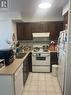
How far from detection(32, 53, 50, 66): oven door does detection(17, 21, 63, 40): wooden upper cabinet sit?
0.96 m

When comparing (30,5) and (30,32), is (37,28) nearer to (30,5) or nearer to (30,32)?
(30,32)

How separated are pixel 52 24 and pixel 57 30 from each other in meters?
0.35

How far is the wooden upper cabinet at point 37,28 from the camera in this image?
567 cm

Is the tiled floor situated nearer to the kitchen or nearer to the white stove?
the kitchen

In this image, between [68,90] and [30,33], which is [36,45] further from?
[68,90]

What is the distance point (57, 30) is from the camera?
5.66 meters

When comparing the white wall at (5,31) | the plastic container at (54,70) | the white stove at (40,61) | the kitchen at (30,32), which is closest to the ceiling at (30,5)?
the kitchen at (30,32)

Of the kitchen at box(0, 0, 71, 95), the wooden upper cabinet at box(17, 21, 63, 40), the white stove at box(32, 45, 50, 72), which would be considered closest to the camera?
the kitchen at box(0, 0, 71, 95)

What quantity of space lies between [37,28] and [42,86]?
271cm

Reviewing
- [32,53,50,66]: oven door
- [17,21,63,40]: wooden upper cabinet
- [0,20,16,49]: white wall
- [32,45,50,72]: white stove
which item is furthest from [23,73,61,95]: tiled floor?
[17,21,63,40]: wooden upper cabinet

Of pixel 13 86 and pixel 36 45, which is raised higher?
pixel 36 45

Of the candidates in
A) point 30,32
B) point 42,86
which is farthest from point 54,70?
point 30,32

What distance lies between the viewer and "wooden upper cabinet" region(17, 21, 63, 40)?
5.67 metres

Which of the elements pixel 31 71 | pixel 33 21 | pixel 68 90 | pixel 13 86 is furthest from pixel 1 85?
pixel 33 21
